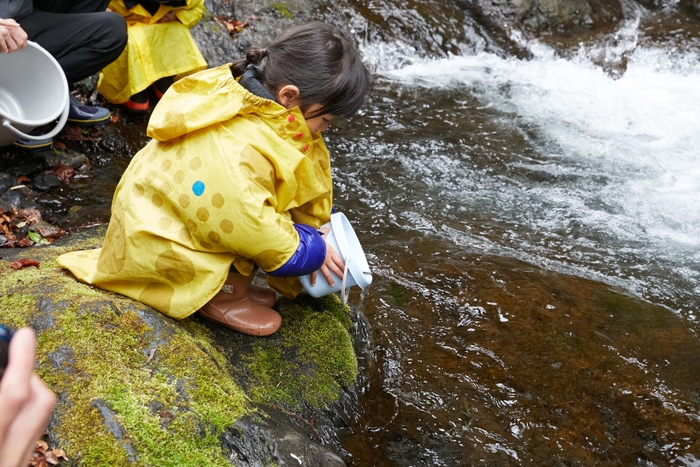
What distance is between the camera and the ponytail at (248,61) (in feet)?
10.3

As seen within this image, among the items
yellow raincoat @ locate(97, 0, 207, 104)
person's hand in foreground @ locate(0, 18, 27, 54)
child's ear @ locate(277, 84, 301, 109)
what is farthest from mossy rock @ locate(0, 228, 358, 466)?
yellow raincoat @ locate(97, 0, 207, 104)

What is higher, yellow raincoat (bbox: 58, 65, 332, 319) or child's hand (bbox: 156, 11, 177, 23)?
yellow raincoat (bbox: 58, 65, 332, 319)

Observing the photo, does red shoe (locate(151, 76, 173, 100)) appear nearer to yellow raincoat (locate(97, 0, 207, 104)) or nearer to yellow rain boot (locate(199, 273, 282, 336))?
yellow raincoat (locate(97, 0, 207, 104))

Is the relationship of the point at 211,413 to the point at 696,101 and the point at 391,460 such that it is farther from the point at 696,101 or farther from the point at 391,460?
the point at 696,101

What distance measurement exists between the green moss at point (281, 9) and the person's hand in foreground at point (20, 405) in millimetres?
7810

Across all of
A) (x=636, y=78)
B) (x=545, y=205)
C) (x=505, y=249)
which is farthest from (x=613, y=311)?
(x=636, y=78)

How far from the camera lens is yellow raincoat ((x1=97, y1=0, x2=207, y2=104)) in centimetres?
590

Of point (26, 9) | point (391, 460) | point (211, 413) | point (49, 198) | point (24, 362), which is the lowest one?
point (49, 198)

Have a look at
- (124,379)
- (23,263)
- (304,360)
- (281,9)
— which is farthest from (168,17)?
(124,379)

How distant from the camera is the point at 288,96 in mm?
3064

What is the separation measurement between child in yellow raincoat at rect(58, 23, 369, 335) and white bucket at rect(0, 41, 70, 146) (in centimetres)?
188

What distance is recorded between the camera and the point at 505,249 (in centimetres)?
499

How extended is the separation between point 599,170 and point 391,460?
14.6 feet

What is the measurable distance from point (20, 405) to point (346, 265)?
210 centimetres
